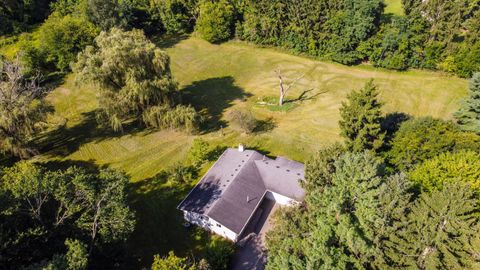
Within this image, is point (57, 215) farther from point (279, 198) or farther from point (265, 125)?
point (265, 125)

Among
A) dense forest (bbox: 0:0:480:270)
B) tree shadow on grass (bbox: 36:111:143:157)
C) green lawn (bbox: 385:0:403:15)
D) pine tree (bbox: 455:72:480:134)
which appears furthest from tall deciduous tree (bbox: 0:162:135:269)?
green lawn (bbox: 385:0:403:15)

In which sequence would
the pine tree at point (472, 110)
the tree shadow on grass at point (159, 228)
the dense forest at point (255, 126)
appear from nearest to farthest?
the dense forest at point (255, 126), the tree shadow on grass at point (159, 228), the pine tree at point (472, 110)

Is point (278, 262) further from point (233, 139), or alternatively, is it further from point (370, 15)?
point (370, 15)

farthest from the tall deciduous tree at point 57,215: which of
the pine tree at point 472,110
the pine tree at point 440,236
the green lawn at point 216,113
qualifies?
the pine tree at point 472,110

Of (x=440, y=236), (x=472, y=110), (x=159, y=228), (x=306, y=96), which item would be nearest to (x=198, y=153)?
(x=159, y=228)

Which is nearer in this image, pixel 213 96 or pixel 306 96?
pixel 213 96

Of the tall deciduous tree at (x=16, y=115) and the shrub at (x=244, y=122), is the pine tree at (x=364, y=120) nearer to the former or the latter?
the shrub at (x=244, y=122)
